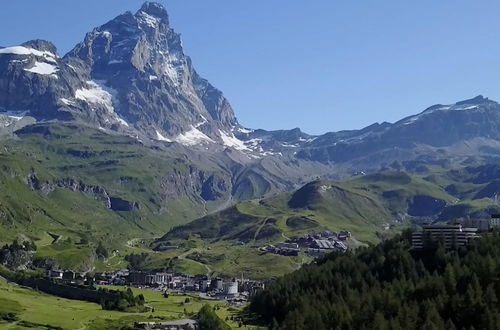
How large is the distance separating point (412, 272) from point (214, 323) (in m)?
53.8

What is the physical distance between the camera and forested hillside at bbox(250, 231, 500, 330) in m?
126

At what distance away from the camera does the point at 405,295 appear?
485 ft

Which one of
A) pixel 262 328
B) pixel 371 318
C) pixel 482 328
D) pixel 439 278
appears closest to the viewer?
pixel 482 328

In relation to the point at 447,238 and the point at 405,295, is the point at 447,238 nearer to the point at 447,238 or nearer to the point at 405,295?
the point at 447,238

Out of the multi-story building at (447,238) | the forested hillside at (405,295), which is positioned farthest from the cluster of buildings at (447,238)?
the forested hillside at (405,295)

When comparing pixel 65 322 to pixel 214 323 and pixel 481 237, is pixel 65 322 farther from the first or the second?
pixel 481 237

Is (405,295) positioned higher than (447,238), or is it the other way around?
(447,238)

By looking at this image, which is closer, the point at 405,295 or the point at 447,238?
the point at 405,295

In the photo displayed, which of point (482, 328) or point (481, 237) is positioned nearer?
point (482, 328)

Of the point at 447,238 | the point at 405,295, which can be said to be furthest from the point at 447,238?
the point at 405,295

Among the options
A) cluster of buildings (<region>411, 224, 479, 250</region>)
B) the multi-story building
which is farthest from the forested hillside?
the multi-story building

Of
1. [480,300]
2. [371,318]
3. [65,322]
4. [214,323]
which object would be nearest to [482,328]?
[480,300]

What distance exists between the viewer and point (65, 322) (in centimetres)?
18775

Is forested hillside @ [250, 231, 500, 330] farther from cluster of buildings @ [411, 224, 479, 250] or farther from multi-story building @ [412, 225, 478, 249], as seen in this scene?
multi-story building @ [412, 225, 478, 249]
